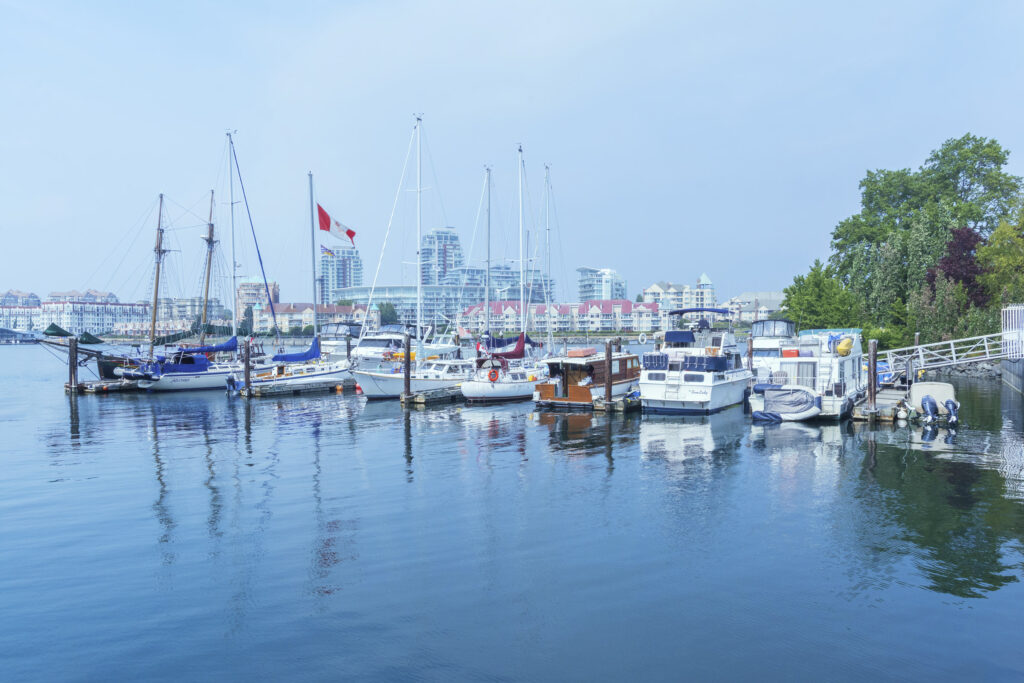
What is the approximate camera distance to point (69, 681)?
10281mm

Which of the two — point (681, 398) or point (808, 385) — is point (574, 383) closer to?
point (681, 398)

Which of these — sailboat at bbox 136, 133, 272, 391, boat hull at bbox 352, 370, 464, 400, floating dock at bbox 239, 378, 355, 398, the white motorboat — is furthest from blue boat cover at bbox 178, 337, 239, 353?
boat hull at bbox 352, 370, 464, 400

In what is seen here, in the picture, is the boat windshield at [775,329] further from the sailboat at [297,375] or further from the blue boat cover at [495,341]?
the sailboat at [297,375]

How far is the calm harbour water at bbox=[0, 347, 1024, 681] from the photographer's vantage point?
10.9 metres

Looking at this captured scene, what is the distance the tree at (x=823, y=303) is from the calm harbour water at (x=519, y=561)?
4233 centimetres

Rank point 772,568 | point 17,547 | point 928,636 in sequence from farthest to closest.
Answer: point 17,547 < point 772,568 < point 928,636

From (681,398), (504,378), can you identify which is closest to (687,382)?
(681,398)

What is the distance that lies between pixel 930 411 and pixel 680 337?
14.6 meters

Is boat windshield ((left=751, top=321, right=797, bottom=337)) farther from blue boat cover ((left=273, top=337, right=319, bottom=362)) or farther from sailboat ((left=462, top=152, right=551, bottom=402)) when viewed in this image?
blue boat cover ((left=273, top=337, right=319, bottom=362))

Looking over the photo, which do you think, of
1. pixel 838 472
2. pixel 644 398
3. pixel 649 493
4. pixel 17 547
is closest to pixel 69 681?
pixel 17 547

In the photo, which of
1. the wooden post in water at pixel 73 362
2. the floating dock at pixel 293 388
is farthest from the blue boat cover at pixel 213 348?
the floating dock at pixel 293 388

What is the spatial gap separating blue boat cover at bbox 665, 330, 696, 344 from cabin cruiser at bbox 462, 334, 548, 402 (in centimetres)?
842

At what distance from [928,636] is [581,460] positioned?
15.8 meters

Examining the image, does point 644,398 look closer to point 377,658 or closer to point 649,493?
point 649,493
